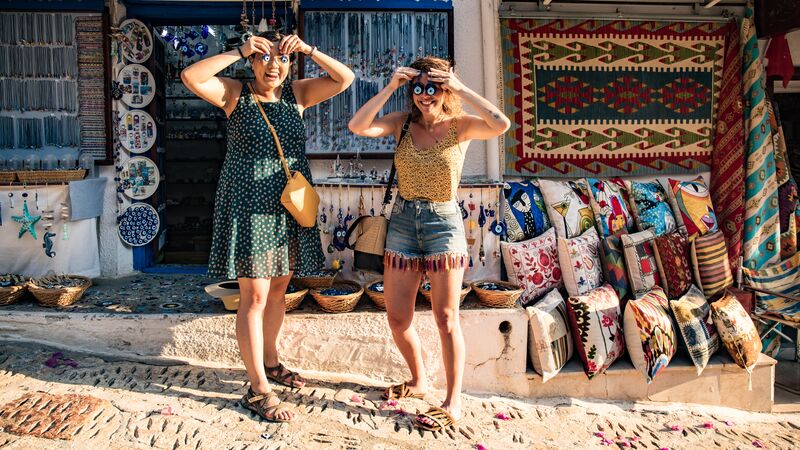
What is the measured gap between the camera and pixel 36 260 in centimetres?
482

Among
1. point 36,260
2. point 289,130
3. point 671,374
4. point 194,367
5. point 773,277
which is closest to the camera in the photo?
point 289,130

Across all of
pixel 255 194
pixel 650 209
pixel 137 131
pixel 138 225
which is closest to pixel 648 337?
pixel 650 209

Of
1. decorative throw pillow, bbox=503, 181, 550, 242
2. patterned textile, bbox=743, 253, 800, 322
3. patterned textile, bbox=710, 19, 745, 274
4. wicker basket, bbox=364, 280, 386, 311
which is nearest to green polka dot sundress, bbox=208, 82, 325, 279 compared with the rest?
wicker basket, bbox=364, 280, 386, 311

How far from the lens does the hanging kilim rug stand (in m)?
5.21

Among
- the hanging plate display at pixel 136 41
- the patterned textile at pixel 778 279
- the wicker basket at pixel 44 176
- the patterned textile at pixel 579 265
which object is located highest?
the hanging plate display at pixel 136 41

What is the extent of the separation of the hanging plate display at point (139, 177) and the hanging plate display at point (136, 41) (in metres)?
0.82

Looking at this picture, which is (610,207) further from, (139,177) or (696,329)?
(139,177)

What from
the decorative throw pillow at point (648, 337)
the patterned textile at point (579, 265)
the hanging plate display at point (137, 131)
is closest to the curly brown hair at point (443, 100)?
the patterned textile at point (579, 265)

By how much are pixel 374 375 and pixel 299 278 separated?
0.85 meters

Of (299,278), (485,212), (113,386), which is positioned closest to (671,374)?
(485,212)

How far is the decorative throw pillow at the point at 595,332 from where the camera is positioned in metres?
4.16

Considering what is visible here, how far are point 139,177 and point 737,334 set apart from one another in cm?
470

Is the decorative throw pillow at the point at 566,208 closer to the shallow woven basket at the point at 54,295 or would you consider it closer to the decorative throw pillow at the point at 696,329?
the decorative throw pillow at the point at 696,329

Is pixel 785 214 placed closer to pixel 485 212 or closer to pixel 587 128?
pixel 587 128
